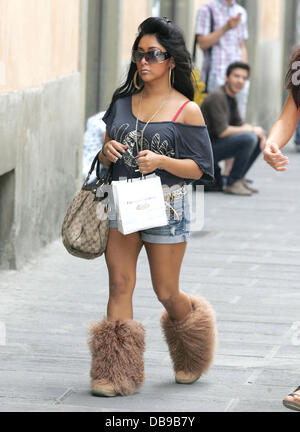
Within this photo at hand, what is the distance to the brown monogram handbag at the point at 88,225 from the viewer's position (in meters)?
5.45

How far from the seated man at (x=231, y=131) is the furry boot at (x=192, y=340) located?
22.4 feet

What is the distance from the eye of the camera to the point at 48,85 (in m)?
9.27

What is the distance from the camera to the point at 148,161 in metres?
5.30

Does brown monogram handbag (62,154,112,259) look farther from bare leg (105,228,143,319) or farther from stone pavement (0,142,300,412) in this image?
stone pavement (0,142,300,412)

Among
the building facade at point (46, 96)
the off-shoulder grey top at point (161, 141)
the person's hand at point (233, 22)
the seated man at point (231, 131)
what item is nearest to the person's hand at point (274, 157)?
the off-shoulder grey top at point (161, 141)

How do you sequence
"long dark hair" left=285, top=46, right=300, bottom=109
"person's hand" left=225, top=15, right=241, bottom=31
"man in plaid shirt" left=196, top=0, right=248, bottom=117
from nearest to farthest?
"long dark hair" left=285, top=46, right=300, bottom=109 → "person's hand" left=225, top=15, right=241, bottom=31 → "man in plaid shirt" left=196, top=0, right=248, bottom=117

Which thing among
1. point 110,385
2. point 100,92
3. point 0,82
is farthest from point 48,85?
point 110,385

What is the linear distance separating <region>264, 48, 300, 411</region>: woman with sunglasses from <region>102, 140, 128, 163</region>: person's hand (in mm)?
660

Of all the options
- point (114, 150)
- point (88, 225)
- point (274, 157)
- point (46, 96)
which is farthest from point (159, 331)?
point (46, 96)

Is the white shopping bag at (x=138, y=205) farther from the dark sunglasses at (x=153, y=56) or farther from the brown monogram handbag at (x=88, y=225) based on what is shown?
the dark sunglasses at (x=153, y=56)

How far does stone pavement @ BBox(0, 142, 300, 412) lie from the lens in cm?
553

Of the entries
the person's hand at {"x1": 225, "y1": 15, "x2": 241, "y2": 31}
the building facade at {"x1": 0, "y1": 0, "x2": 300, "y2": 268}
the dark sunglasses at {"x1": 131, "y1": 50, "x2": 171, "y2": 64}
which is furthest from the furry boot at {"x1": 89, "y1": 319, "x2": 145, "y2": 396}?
the person's hand at {"x1": 225, "y1": 15, "x2": 241, "y2": 31}

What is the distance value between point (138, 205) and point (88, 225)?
27 centimetres
